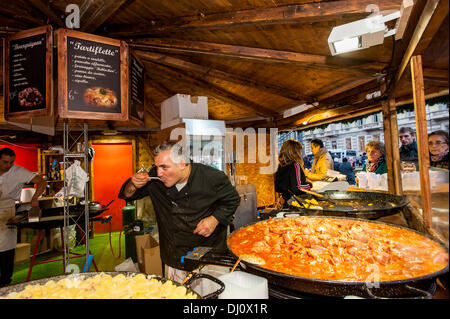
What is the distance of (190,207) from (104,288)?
5.16 feet

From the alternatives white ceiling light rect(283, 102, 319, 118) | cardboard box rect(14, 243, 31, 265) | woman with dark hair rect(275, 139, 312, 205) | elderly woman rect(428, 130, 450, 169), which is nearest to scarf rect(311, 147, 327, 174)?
white ceiling light rect(283, 102, 319, 118)

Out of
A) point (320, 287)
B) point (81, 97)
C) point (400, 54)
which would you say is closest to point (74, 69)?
point (81, 97)

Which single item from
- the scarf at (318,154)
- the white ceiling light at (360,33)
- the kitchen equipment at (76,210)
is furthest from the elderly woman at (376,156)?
the kitchen equipment at (76,210)

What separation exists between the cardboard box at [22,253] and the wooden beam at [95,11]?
5.32 metres

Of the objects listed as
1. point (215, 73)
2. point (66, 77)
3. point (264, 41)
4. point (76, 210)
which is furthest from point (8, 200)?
point (264, 41)

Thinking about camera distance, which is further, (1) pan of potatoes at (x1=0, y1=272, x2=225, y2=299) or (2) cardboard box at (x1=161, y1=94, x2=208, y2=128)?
(2) cardboard box at (x1=161, y1=94, x2=208, y2=128)

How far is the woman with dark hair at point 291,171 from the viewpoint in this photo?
4.52m

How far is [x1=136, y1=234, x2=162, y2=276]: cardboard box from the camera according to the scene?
13.1ft

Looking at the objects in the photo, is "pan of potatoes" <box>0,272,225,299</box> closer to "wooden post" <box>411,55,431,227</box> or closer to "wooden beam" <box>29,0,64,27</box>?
"wooden post" <box>411,55,431,227</box>

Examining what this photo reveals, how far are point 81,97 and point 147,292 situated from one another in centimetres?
275

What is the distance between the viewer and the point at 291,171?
4.57 meters

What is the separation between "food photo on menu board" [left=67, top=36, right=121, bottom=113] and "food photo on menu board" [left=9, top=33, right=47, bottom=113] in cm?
31

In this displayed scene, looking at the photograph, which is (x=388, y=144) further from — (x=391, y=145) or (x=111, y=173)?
(x=111, y=173)

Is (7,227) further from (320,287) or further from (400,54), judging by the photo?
(400,54)
